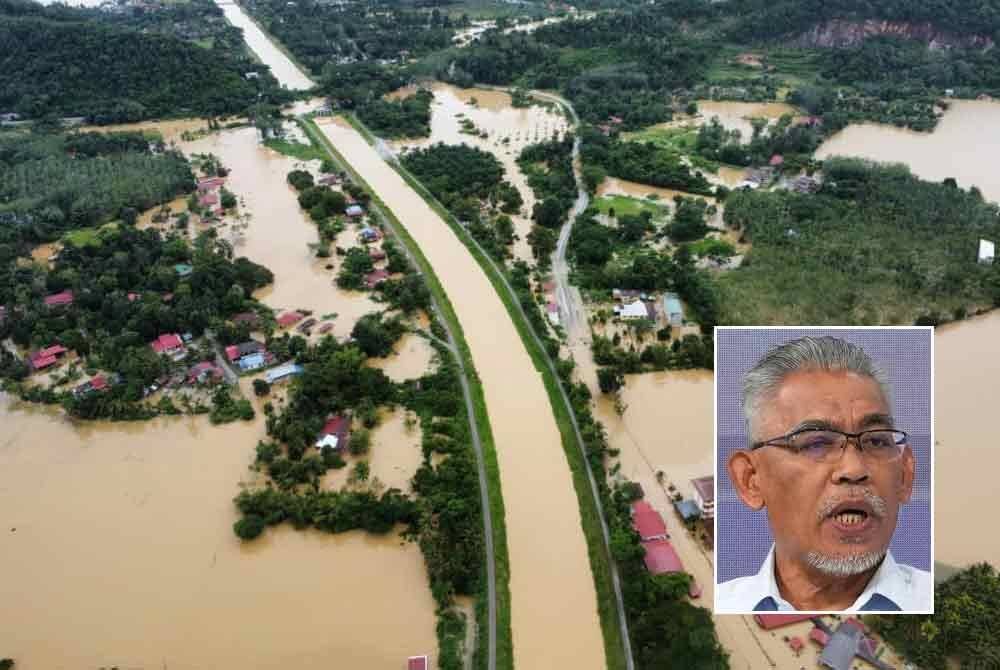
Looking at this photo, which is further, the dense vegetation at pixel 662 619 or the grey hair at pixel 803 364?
the dense vegetation at pixel 662 619

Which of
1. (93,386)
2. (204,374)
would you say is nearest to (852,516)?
(204,374)

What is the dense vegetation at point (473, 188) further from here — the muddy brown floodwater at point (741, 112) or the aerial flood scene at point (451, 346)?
the muddy brown floodwater at point (741, 112)

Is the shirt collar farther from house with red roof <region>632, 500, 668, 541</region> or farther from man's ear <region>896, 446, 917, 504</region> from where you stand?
house with red roof <region>632, 500, 668, 541</region>

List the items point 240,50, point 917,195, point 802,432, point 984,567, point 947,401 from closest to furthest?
point 802,432 < point 984,567 < point 947,401 < point 917,195 < point 240,50

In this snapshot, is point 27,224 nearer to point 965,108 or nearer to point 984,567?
point 984,567

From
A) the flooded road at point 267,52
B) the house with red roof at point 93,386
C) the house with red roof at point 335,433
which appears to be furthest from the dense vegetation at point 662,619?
the flooded road at point 267,52

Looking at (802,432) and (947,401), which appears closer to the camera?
(802,432)

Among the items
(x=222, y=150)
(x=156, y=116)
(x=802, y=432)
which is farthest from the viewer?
(x=156, y=116)

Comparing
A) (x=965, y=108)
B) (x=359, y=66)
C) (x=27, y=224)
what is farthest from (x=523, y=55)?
(x=27, y=224)
